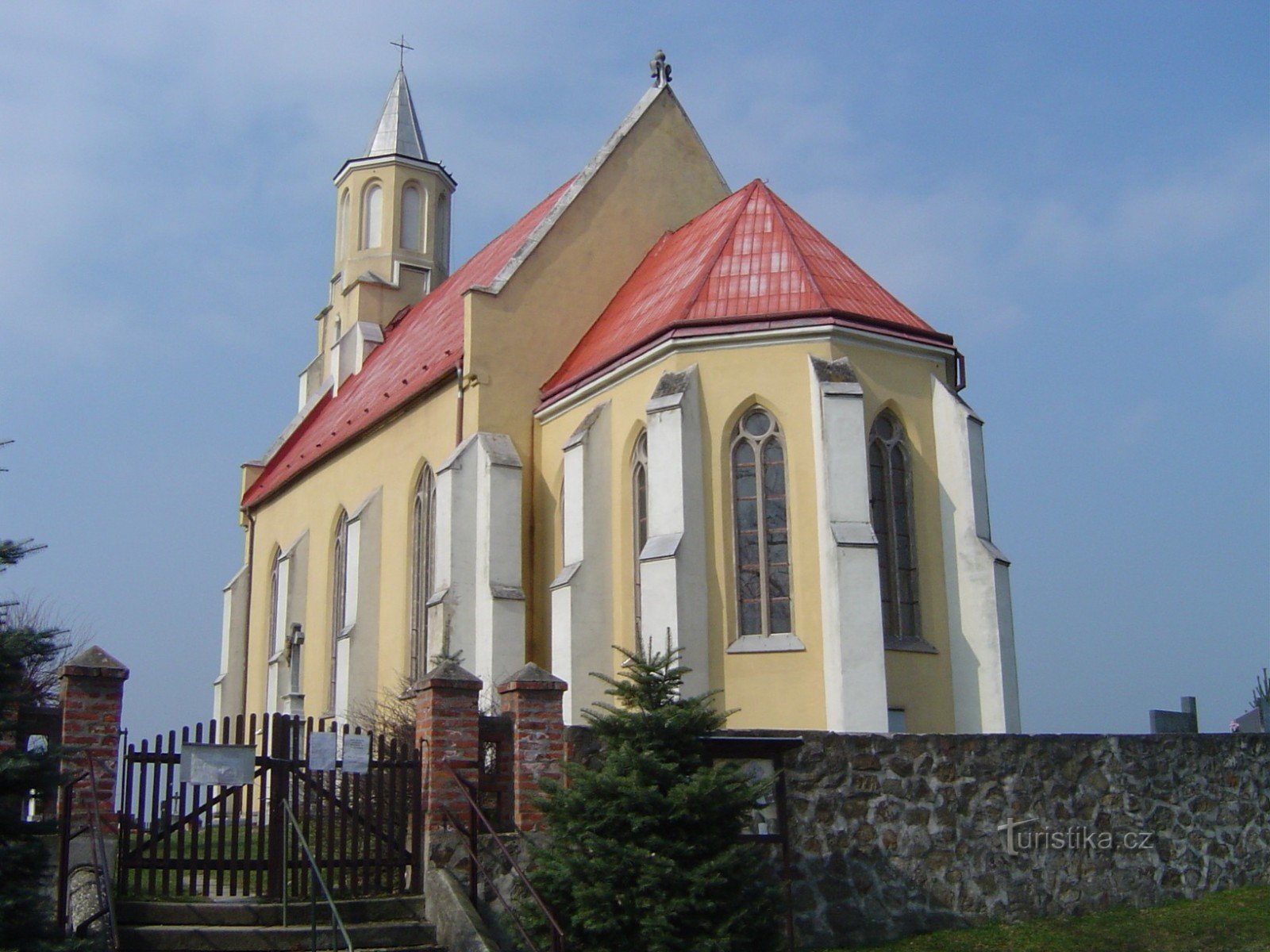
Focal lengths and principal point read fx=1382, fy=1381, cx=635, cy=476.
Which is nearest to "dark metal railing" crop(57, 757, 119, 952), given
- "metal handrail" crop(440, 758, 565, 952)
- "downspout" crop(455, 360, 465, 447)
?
"metal handrail" crop(440, 758, 565, 952)

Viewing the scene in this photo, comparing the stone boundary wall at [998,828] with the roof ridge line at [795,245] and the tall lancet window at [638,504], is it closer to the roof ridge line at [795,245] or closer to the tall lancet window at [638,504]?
the tall lancet window at [638,504]

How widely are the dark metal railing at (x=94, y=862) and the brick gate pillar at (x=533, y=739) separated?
350 centimetres

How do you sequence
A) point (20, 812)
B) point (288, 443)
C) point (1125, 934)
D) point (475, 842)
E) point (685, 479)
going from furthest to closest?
point (288, 443), point (685, 479), point (1125, 934), point (475, 842), point (20, 812)

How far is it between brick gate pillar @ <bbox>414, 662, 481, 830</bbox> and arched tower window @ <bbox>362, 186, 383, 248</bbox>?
27043mm

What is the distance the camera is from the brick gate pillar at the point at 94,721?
1141 cm

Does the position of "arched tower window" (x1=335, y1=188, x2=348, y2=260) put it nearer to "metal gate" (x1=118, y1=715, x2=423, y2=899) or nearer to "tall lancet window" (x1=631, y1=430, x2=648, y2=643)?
"tall lancet window" (x1=631, y1=430, x2=648, y2=643)

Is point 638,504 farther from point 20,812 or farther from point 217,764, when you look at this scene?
point 20,812

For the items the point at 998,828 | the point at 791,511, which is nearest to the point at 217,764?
the point at 998,828

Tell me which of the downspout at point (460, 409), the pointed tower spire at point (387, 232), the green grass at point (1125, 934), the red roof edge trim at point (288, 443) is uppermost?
the pointed tower spire at point (387, 232)

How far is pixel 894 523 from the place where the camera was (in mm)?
19312

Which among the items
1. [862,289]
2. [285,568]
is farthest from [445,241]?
[862,289]

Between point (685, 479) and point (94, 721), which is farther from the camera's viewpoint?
point (685, 479)

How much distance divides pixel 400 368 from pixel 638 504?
1010cm


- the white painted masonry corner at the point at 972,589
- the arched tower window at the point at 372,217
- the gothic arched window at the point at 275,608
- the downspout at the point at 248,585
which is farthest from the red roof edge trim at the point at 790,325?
the arched tower window at the point at 372,217
